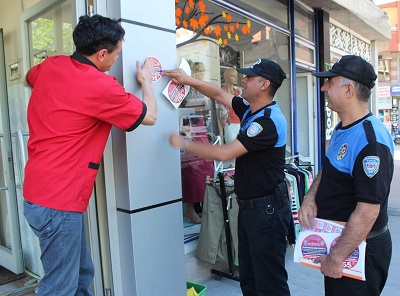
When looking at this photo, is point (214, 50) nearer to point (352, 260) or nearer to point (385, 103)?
point (352, 260)

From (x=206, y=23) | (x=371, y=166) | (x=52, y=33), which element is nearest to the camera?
(x=371, y=166)

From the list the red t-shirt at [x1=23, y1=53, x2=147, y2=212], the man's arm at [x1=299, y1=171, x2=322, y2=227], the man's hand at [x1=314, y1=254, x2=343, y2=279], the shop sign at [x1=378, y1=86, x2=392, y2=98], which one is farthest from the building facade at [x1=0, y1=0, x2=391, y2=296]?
the shop sign at [x1=378, y1=86, x2=392, y2=98]

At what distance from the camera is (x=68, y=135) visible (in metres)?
1.83

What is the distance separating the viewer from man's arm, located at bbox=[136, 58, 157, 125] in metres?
2.03

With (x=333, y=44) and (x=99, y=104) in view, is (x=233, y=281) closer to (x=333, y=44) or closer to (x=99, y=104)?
(x=99, y=104)

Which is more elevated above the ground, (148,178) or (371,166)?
(371,166)

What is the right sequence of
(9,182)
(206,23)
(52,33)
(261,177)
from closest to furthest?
(261,177) → (52,33) → (9,182) → (206,23)

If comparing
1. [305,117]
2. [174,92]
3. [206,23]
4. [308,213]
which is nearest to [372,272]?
[308,213]

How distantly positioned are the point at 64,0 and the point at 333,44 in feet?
19.7

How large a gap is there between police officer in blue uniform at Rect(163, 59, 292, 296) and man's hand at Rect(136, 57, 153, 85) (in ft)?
0.56

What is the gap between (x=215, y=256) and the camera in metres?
3.40

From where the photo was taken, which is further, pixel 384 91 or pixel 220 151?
pixel 384 91

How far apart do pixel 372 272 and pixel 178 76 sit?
5.60 ft

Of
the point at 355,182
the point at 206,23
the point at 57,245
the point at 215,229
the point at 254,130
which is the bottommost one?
the point at 215,229
